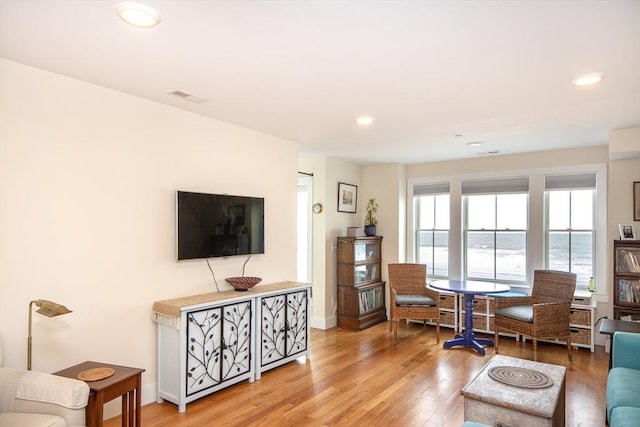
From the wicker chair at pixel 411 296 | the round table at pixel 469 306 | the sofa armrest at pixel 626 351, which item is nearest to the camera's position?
the sofa armrest at pixel 626 351

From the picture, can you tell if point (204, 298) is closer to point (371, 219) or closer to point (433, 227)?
point (371, 219)

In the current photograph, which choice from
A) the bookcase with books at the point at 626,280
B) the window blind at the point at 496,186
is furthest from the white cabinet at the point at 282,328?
the bookcase with books at the point at 626,280

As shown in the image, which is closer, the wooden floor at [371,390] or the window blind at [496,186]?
the wooden floor at [371,390]

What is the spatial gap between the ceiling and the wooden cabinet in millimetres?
2278

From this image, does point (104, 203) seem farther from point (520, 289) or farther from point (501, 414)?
point (520, 289)

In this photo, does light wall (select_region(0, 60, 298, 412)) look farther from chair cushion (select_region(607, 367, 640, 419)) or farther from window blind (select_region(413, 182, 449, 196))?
window blind (select_region(413, 182, 449, 196))

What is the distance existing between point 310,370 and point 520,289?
3.13 meters

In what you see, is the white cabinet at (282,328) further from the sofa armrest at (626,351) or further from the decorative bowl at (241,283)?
the sofa armrest at (626,351)

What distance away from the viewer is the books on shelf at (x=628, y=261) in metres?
4.25

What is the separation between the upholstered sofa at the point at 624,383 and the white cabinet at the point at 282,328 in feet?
8.49

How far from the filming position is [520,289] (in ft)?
17.4

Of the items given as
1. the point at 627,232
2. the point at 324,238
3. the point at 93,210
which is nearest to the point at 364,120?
the point at 324,238

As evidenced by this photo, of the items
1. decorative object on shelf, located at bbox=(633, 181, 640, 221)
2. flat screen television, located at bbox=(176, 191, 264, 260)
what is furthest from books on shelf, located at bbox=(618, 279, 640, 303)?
flat screen television, located at bbox=(176, 191, 264, 260)

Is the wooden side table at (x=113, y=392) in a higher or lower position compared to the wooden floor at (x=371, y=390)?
higher
